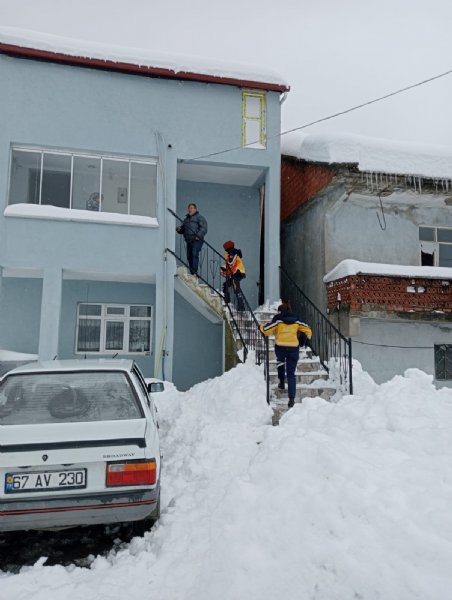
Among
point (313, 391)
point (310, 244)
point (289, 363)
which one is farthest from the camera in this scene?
point (310, 244)

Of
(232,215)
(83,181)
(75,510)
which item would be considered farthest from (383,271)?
(75,510)

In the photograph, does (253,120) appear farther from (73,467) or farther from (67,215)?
(73,467)

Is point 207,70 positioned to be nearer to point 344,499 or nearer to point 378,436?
point 378,436

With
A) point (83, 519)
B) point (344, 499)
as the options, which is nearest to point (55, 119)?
point (83, 519)

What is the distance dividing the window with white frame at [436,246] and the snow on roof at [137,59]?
582 cm

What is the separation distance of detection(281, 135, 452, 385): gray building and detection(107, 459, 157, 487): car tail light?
7828mm

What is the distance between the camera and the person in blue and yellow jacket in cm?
783

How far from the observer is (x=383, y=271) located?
10.8 metres

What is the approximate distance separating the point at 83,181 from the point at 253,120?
15.1 ft

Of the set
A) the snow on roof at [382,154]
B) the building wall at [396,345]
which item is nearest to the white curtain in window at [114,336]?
the building wall at [396,345]

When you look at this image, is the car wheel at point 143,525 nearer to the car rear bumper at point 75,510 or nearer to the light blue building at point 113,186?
the car rear bumper at point 75,510

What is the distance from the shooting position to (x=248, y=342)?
32.3 feet

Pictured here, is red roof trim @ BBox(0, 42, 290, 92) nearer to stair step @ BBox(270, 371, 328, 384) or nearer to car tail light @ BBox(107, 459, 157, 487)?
stair step @ BBox(270, 371, 328, 384)

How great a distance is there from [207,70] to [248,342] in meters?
7.01
